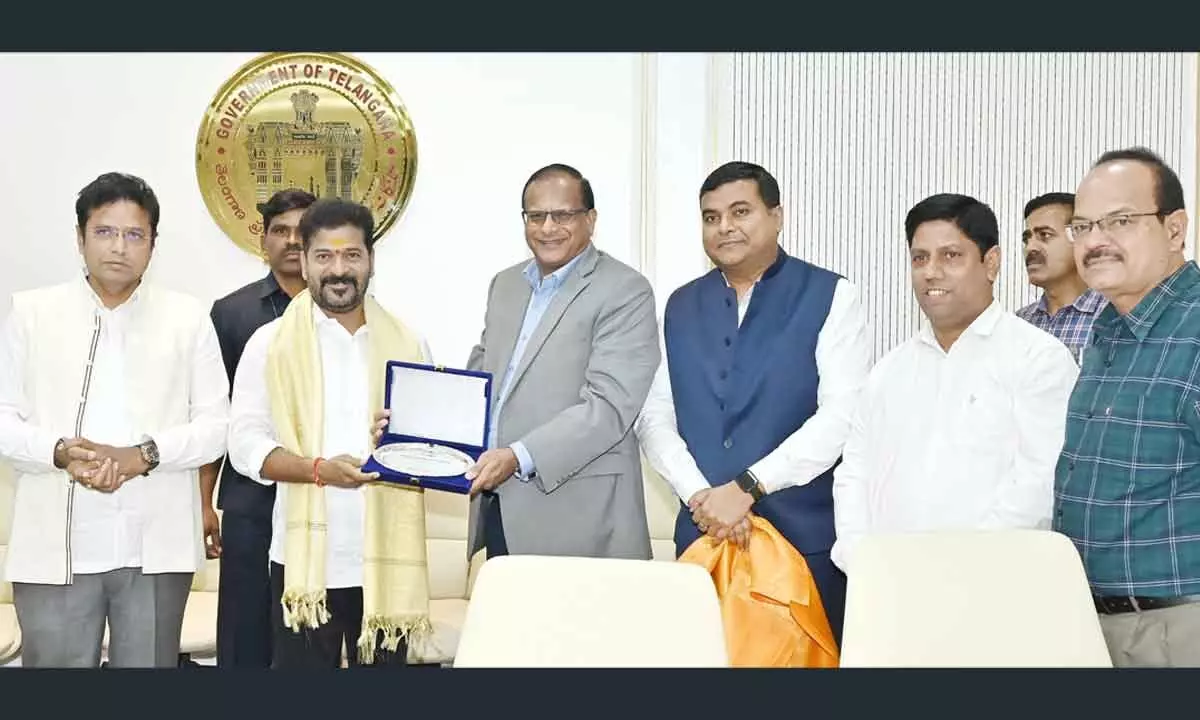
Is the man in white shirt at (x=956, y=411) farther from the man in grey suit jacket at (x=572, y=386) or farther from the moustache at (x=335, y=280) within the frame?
the moustache at (x=335, y=280)

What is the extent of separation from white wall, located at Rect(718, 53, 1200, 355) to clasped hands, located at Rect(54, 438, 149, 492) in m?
2.76

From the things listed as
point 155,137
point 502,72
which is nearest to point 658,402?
point 502,72

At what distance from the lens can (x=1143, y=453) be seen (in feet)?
8.28

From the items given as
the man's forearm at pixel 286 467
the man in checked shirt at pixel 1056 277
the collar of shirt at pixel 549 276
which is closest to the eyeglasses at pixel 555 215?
the collar of shirt at pixel 549 276

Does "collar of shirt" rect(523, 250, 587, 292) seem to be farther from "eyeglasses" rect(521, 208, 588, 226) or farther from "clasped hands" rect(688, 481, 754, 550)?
"clasped hands" rect(688, 481, 754, 550)

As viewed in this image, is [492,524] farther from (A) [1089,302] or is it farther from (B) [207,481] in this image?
(A) [1089,302]

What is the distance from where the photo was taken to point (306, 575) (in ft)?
10.4

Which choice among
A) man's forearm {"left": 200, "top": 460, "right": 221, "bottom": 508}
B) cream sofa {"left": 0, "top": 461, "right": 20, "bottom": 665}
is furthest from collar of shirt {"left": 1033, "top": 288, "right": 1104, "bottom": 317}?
cream sofa {"left": 0, "top": 461, "right": 20, "bottom": 665}

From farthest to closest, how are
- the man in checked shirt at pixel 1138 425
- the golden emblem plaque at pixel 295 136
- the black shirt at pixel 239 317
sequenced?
1. the golden emblem plaque at pixel 295 136
2. the black shirt at pixel 239 317
3. the man in checked shirt at pixel 1138 425

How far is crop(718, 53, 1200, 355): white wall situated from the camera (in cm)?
505

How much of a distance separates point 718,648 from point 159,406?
187 centimetres

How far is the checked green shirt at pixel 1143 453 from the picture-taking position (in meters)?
2.50

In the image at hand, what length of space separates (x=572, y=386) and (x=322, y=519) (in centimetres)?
76

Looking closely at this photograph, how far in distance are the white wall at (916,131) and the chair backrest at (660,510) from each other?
119 centimetres
